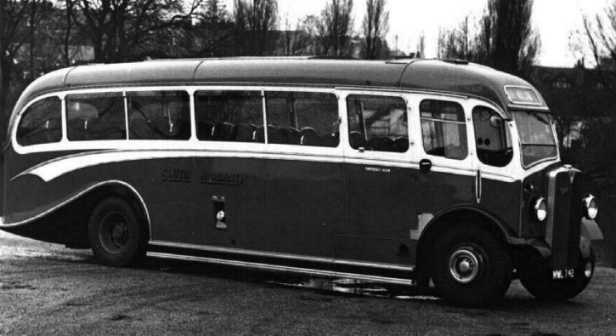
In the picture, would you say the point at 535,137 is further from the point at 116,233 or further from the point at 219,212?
the point at 116,233

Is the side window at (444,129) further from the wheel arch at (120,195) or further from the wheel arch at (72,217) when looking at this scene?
the wheel arch at (72,217)

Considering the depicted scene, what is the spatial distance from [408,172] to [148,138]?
391 centimetres

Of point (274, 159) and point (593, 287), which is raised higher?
point (274, 159)

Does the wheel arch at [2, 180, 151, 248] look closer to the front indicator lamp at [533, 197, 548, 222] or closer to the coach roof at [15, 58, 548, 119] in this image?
the coach roof at [15, 58, 548, 119]

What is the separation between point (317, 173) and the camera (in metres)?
12.6

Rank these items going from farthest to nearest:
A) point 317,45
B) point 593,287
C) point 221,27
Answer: point 317,45
point 221,27
point 593,287

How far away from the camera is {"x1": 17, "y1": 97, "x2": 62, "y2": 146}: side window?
15.2 meters

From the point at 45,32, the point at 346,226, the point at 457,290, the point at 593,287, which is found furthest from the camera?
the point at 45,32

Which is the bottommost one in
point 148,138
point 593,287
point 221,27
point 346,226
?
point 593,287

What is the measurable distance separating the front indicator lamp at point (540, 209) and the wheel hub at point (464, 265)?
745mm

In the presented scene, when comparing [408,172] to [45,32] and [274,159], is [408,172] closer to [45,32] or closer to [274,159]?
[274,159]

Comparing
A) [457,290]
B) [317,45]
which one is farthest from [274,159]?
[317,45]

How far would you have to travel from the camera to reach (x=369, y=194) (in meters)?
12.2

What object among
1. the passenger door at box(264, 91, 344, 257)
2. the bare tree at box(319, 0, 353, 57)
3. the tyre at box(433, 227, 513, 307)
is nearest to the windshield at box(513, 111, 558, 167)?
the tyre at box(433, 227, 513, 307)
